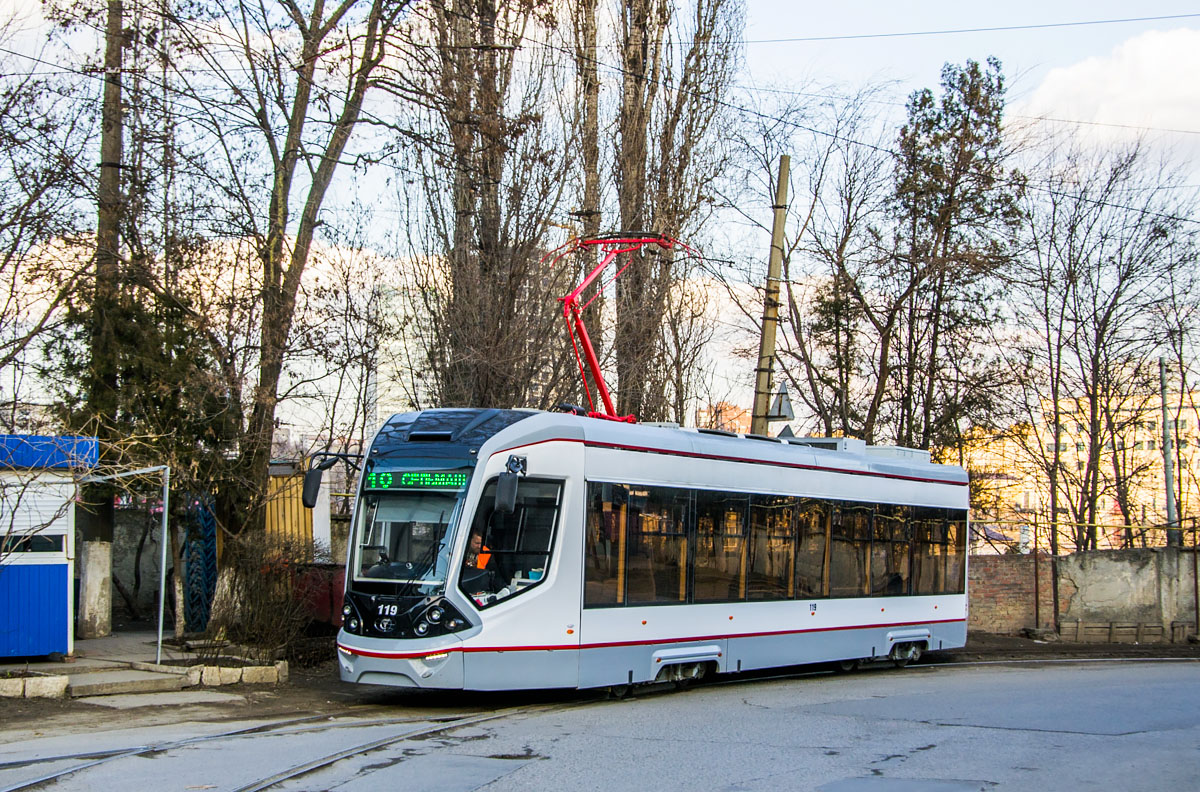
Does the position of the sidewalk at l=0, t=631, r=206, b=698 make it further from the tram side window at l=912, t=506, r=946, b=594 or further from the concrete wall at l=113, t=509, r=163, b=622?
the tram side window at l=912, t=506, r=946, b=594

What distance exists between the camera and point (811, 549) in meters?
15.9

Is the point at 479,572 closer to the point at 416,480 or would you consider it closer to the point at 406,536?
the point at 406,536

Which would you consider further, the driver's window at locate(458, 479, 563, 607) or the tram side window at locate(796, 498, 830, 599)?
the tram side window at locate(796, 498, 830, 599)

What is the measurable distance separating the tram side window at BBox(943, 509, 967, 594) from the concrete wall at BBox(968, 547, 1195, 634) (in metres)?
6.27

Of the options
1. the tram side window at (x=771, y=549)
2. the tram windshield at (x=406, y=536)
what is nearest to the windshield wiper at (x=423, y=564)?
the tram windshield at (x=406, y=536)

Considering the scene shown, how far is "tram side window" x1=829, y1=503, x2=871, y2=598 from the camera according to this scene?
16380 mm

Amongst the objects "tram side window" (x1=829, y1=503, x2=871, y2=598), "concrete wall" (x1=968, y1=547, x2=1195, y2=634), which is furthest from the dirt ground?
"concrete wall" (x1=968, y1=547, x2=1195, y2=634)

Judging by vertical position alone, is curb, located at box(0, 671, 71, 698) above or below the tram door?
below

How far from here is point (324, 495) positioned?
2011 centimetres

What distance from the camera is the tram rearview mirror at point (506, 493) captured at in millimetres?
11320

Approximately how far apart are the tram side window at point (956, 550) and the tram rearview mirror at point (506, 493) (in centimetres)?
1006

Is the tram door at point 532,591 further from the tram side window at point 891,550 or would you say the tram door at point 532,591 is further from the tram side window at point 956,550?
the tram side window at point 956,550

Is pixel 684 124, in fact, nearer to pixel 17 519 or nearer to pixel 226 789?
pixel 17 519

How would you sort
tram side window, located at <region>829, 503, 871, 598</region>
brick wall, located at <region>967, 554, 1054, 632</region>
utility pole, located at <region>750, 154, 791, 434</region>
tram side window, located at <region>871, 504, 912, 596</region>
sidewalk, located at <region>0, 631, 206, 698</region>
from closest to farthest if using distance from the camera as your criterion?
1. sidewalk, located at <region>0, 631, 206, 698</region>
2. tram side window, located at <region>829, 503, 871, 598</region>
3. tram side window, located at <region>871, 504, 912, 596</region>
4. utility pole, located at <region>750, 154, 791, 434</region>
5. brick wall, located at <region>967, 554, 1054, 632</region>
